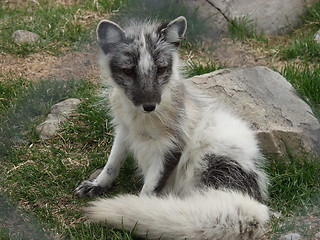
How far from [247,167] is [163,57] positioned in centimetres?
84

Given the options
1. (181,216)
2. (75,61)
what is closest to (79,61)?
(75,61)

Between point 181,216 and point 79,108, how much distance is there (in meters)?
1.78

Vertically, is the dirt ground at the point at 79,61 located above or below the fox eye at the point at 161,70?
below

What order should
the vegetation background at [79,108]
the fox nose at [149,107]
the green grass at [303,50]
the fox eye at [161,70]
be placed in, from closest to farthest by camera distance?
the fox nose at [149,107]
the fox eye at [161,70]
the vegetation background at [79,108]
the green grass at [303,50]

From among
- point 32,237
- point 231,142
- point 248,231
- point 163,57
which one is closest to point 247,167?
point 231,142

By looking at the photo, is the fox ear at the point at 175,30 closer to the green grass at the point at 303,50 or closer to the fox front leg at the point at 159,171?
the fox front leg at the point at 159,171

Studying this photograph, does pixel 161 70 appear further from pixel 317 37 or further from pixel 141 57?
pixel 317 37

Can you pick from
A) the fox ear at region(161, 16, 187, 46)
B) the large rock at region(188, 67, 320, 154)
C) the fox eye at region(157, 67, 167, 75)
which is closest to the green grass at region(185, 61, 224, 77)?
the large rock at region(188, 67, 320, 154)

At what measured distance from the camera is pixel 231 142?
3.60 m

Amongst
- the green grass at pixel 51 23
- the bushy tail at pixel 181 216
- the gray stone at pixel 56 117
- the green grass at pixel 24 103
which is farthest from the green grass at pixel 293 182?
the green grass at pixel 51 23

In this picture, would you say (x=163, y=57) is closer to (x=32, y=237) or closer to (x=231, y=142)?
(x=231, y=142)

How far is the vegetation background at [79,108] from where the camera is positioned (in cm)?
355

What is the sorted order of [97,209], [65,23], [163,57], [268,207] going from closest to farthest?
[97,209]
[163,57]
[268,207]
[65,23]

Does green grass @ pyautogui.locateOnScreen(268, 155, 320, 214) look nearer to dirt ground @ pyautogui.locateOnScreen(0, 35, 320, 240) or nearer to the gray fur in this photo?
the gray fur
